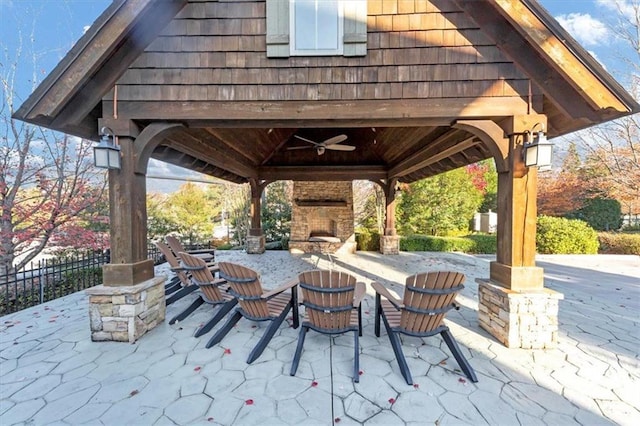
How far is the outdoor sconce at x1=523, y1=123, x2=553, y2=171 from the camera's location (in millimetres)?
2809

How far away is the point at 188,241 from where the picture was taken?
12.8m

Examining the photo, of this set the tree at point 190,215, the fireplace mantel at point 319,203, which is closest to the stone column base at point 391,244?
the fireplace mantel at point 319,203

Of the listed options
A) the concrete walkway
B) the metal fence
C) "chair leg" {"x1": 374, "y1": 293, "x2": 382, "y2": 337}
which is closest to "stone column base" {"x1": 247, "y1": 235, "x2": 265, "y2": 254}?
the metal fence

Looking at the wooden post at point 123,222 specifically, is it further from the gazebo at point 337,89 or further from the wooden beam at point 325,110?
the wooden beam at point 325,110

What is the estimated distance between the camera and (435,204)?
13023 millimetres

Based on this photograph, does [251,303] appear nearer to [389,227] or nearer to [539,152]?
[539,152]

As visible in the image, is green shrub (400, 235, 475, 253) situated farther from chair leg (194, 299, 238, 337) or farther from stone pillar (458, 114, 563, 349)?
chair leg (194, 299, 238, 337)

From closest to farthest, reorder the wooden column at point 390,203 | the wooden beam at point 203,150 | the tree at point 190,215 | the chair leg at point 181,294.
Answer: the chair leg at point 181,294, the wooden beam at point 203,150, the wooden column at point 390,203, the tree at point 190,215

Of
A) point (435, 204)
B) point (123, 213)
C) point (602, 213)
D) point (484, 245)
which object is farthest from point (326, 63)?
point (602, 213)

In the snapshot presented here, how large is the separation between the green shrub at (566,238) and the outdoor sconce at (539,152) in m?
8.96

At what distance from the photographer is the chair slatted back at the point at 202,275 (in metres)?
3.40

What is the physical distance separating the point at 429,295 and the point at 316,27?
328cm

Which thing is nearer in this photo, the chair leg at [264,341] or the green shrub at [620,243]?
the chair leg at [264,341]

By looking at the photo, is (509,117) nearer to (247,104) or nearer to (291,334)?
(247,104)
